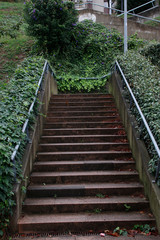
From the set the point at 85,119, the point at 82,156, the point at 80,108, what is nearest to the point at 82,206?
the point at 82,156

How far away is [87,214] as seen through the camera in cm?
380

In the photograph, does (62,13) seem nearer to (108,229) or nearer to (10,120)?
(10,120)

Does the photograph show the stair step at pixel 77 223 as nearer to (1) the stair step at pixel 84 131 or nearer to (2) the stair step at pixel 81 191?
(2) the stair step at pixel 81 191

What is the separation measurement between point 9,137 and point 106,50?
919cm

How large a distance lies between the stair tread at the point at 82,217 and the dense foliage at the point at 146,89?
0.76 meters

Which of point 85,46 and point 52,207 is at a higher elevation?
point 85,46

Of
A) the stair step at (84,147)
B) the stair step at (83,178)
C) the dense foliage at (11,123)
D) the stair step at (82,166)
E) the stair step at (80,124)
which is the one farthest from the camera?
the stair step at (80,124)

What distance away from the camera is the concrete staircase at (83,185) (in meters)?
3.60

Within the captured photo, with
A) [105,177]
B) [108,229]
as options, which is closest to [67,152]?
[105,177]

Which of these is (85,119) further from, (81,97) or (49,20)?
(49,20)

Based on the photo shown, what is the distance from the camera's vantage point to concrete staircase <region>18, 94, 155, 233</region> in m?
3.60

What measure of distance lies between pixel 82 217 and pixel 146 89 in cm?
310

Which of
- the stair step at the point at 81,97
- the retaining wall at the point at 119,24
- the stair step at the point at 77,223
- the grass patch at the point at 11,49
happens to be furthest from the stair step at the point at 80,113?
the retaining wall at the point at 119,24

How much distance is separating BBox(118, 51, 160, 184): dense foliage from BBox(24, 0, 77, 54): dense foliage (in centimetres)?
320
